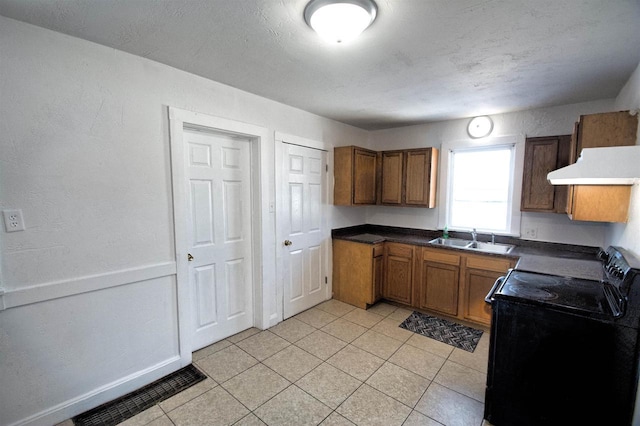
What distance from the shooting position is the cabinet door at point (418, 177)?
3.59 m

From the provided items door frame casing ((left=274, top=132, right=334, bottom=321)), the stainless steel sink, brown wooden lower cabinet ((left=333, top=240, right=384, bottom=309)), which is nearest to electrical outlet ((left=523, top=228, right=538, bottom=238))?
the stainless steel sink

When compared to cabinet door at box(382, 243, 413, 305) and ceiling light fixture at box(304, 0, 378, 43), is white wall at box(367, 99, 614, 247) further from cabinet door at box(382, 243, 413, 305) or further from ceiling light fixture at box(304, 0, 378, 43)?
ceiling light fixture at box(304, 0, 378, 43)

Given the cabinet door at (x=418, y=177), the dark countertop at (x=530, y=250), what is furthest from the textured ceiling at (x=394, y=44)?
Result: the dark countertop at (x=530, y=250)

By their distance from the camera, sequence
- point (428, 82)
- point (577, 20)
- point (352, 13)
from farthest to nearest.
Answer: point (428, 82)
point (577, 20)
point (352, 13)

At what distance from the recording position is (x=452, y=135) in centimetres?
361

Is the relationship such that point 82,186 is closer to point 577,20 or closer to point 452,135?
point 577,20

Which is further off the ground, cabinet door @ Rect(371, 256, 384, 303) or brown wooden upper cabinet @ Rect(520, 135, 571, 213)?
brown wooden upper cabinet @ Rect(520, 135, 571, 213)

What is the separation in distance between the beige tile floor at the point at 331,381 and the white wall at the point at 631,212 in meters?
1.38

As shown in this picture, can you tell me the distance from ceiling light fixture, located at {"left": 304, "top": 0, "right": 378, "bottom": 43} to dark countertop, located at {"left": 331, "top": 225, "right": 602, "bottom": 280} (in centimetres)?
219

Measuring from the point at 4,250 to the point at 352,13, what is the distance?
228cm

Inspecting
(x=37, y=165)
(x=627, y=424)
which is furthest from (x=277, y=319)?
(x=627, y=424)

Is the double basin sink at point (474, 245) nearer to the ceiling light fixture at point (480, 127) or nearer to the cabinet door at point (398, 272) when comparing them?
the cabinet door at point (398, 272)

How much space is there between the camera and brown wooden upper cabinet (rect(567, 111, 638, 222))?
1.96 metres

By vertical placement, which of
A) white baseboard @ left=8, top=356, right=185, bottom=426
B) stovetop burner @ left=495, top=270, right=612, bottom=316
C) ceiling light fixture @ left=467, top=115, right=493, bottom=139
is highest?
ceiling light fixture @ left=467, top=115, right=493, bottom=139
